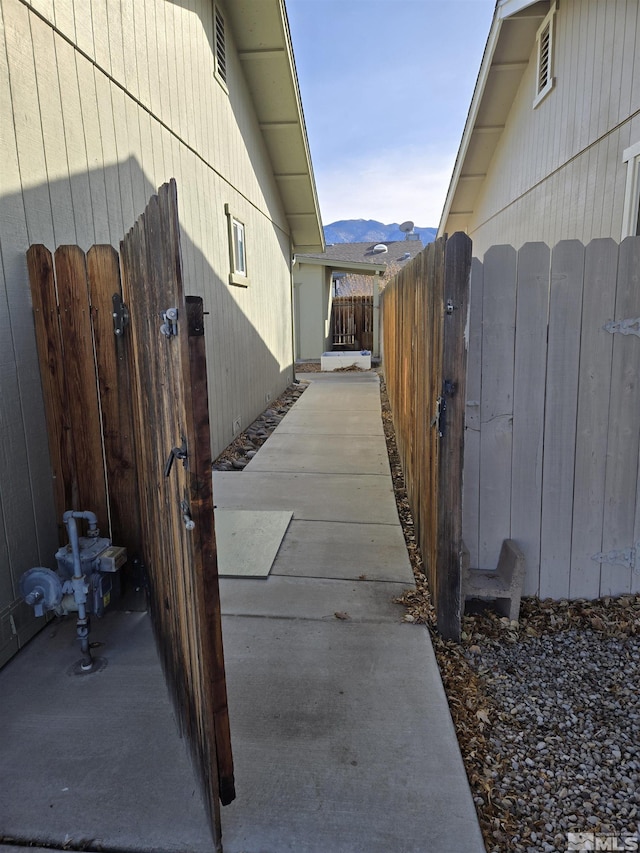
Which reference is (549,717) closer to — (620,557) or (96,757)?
(620,557)

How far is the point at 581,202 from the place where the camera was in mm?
5988

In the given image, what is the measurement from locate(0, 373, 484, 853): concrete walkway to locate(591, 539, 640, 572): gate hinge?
1.04m

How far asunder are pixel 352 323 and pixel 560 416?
16.4 metres

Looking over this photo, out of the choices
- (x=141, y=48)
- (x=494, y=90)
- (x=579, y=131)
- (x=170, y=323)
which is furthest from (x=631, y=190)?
(x=170, y=323)

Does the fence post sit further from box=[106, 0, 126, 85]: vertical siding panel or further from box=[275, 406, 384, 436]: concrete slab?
box=[275, 406, 384, 436]: concrete slab

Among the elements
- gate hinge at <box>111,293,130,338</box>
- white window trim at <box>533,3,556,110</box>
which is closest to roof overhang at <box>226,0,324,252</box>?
white window trim at <box>533,3,556,110</box>

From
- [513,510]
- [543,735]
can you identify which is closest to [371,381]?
[513,510]

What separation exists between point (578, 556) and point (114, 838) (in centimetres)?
242

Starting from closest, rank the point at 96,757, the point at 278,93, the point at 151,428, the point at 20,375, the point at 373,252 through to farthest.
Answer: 1. the point at 96,757
2. the point at 151,428
3. the point at 20,375
4. the point at 278,93
5. the point at 373,252

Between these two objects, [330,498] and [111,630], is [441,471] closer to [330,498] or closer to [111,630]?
[111,630]

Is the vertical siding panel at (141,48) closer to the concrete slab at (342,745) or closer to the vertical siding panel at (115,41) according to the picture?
the vertical siding panel at (115,41)

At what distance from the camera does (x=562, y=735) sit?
2018mm

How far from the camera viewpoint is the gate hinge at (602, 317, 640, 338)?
105 inches

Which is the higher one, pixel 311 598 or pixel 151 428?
pixel 151 428
